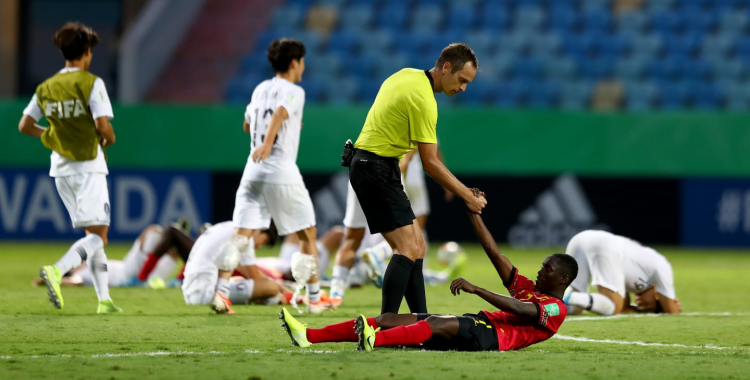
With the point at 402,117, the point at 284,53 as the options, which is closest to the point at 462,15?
the point at 284,53

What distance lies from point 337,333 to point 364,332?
189mm

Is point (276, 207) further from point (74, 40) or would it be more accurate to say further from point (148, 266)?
point (148, 266)

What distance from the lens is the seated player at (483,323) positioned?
5.65 meters

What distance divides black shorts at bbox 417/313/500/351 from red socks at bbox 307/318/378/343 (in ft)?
1.21

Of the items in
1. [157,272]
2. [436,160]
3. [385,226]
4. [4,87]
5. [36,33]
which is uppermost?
[36,33]

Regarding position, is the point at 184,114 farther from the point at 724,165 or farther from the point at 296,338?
the point at 296,338

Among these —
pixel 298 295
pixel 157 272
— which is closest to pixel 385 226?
pixel 298 295

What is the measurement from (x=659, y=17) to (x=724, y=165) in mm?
4437

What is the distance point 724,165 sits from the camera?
16.6m

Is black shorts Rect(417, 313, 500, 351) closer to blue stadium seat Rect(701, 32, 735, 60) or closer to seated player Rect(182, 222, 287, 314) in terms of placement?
seated player Rect(182, 222, 287, 314)

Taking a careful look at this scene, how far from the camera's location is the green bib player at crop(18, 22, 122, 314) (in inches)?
300

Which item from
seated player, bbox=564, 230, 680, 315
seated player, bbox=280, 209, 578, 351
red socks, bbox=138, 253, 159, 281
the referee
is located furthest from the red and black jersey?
red socks, bbox=138, 253, 159, 281

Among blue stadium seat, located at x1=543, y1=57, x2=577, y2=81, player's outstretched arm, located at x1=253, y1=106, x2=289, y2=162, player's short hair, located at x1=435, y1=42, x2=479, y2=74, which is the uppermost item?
blue stadium seat, located at x1=543, y1=57, x2=577, y2=81

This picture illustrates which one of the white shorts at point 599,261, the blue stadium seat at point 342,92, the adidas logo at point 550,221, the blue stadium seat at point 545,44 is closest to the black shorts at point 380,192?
the white shorts at point 599,261
